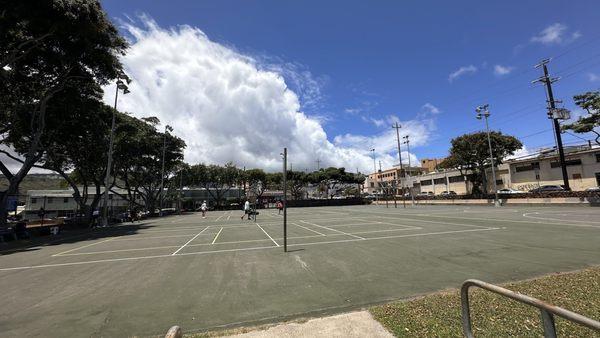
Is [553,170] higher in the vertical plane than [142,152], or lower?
lower

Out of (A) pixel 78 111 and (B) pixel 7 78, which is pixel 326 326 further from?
(A) pixel 78 111

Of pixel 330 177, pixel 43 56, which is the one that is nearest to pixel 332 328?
pixel 43 56

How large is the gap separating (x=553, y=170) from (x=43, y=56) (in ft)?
230

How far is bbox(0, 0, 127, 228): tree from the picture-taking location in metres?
18.6

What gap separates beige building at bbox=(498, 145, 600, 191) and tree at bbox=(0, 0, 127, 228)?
63.8 m

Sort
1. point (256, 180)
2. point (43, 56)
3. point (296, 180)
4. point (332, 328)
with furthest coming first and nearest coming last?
point (296, 180), point (256, 180), point (43, 56), point (332, 328)

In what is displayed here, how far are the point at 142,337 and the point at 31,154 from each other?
992 inches

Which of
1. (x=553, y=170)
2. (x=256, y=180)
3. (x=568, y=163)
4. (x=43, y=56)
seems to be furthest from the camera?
(x=256, y=180)

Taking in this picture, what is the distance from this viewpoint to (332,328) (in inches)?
182

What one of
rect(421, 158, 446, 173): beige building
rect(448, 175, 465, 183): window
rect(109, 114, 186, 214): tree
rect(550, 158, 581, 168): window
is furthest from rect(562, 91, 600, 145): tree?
rect(421, 158, 446, 173): beige building

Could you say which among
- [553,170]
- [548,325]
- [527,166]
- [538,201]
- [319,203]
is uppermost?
[527,166]

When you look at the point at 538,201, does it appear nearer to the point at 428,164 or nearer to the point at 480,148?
the point at 480,148

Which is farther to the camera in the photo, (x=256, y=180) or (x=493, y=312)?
(x=256, y=180)

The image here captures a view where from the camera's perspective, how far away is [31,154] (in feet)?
74.2
